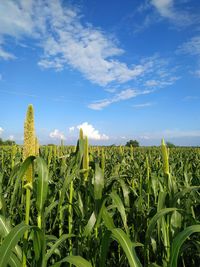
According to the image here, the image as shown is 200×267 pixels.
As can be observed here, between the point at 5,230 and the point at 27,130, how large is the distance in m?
0.62

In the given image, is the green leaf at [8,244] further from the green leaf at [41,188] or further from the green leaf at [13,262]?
the green leaf at [13,262]

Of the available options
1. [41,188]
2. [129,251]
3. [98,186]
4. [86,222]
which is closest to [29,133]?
[41,188]

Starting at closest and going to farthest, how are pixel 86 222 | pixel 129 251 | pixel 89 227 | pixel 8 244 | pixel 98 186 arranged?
pixel 8 244 < pixel 129 251 < pixel 98 186 < pixel 89 227 < pixel 86 222

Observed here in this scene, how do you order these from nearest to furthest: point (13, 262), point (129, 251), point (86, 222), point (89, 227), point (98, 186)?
point (129, 251), point (13, 262), point (98, 186), point (89, 227), point (86, 222)

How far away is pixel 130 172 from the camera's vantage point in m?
5.00

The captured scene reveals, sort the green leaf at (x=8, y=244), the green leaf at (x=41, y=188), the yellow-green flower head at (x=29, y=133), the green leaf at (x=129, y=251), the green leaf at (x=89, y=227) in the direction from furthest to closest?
the green leaf at (x=89, y=227), the yellow-green flower head at (x=29, y=133), the green leaf at (x=41, y=188), the green leaf at (x=129, y=251), the green leaf at (x=8, y=244)

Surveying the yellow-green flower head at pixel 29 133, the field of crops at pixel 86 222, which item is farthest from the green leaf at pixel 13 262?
the yellow-green flower head at pixel 29 133

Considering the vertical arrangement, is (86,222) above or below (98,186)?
below

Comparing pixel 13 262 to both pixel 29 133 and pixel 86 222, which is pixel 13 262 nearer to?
pixel 29 133

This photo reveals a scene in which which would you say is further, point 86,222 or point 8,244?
point 86,222

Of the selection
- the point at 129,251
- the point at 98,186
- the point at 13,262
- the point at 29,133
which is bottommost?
the point at 13,262

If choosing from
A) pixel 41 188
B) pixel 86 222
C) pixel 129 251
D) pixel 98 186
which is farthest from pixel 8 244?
pixel 86 222

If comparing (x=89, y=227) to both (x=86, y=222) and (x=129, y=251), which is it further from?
(x=129, y=251)

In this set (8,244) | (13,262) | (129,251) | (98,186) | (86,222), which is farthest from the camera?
(86,222)
